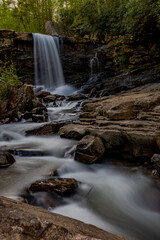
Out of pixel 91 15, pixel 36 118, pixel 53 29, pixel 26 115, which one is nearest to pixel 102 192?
pixel 36 118

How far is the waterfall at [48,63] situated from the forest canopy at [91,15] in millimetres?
4214

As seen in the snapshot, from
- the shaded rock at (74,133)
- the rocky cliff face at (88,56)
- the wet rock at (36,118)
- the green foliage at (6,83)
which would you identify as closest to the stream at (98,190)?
the shaded rock at (74,133)

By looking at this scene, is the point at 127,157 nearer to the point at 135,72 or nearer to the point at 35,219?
the point at 35,219

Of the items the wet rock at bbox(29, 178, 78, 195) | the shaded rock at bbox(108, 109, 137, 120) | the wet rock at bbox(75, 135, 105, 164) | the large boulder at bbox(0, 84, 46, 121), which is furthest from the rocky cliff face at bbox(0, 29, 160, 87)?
the wet rock at bbox(29, 178, 78, 195)

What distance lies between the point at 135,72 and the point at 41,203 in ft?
40.4

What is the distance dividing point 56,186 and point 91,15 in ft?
61.1

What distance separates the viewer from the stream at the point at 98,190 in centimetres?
206

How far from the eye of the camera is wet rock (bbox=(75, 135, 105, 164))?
11.3 ft

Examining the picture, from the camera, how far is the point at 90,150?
11.3 feet

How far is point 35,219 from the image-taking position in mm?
883

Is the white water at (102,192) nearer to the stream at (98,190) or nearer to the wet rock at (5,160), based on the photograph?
the stream at (98,190)

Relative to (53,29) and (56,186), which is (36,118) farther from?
(53,29)

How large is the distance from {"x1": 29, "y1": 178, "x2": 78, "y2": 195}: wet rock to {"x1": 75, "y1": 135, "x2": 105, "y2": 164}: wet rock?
3.36ft

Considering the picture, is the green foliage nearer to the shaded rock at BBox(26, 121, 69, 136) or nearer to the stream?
the shaded rock at BBox(26, 121, 69, 136)
